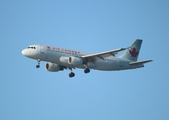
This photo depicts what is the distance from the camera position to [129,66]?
75562mm

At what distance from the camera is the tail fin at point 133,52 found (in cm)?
7819

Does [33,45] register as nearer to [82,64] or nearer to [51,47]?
[51,47]

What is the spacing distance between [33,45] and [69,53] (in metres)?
6.41

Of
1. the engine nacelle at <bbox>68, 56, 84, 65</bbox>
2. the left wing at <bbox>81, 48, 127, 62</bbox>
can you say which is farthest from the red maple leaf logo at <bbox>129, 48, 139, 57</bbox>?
the engine nacelle at <bbox>68, 56, 84, 65</bbox>

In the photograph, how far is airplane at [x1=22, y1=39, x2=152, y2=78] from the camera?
6656 cm

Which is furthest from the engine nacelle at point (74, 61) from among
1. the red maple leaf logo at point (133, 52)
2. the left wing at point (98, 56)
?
the red maple leaf logo at point (133, 52)

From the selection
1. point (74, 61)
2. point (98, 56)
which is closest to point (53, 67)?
point (74, 61)

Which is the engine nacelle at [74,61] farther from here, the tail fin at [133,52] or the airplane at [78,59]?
the tail fin at [133,52]

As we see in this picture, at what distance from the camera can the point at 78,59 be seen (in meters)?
68.2

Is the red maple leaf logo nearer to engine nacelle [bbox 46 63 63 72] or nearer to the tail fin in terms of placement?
the tail fin

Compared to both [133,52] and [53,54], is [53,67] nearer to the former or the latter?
[53,54]

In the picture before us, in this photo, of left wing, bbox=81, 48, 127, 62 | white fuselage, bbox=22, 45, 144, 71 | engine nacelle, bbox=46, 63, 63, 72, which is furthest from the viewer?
→ engine nacelle, bbox=46, 63, 63, 72

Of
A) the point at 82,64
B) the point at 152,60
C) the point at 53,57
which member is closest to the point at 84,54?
the point at 82,64

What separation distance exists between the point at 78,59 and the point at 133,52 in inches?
612
